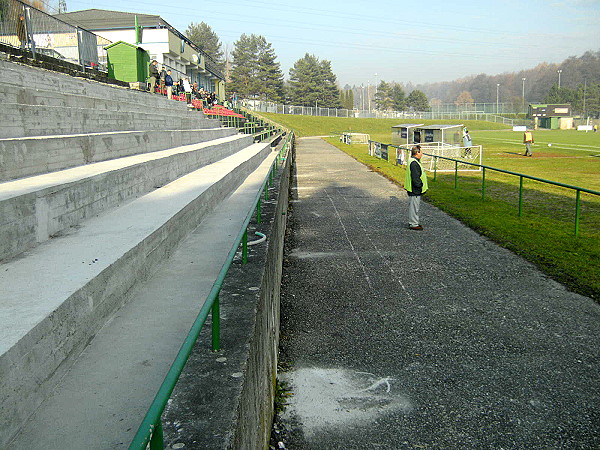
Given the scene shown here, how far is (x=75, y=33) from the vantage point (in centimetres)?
1645

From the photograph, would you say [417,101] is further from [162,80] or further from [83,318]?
[83,318]

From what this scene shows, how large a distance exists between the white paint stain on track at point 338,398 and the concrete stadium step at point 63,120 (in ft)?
15.5

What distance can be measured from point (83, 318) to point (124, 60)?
19426 mm

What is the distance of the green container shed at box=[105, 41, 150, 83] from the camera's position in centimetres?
2102

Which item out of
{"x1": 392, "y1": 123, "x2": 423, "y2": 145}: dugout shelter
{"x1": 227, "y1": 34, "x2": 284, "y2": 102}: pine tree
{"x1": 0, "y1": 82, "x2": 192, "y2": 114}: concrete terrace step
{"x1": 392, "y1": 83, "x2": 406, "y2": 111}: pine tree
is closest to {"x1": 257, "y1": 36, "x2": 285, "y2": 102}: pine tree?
{"x1": 227, "y1": 34, "x2": 284, "y2": 102}: pine tree

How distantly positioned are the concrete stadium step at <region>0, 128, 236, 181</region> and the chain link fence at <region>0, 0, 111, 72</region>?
3.73m

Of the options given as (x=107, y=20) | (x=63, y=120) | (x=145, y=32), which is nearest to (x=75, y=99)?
(x=63, y=120)

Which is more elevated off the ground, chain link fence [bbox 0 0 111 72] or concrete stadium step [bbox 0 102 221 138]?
chain link fence [bbox 0 0 111 72]

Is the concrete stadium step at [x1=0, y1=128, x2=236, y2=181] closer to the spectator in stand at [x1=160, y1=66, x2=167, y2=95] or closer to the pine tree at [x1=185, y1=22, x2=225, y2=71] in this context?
the spectator in stand at [x1=160, y1=66, x2=167, y2=95]

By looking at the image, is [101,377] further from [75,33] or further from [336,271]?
[75,33]

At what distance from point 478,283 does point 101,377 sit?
19.9ft

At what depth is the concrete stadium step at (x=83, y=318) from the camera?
2848mm

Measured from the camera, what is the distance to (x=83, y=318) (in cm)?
380

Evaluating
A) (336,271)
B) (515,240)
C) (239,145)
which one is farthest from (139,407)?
(239,145)
